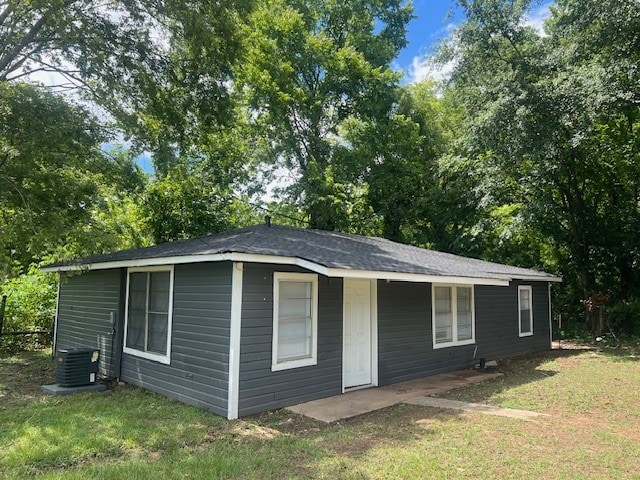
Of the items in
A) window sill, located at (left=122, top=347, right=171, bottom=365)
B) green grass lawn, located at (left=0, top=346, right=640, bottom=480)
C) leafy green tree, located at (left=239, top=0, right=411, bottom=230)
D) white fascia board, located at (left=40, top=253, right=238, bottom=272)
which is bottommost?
green grass lawn, located at (left=0, top=346, right=640, bottom=480)

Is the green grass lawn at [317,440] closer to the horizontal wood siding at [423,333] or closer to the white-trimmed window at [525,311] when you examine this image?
the horizontal wood siding at [423,333]

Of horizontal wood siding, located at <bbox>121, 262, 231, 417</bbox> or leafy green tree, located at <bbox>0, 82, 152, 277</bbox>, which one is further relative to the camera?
leafy green tree, located at <bbox>0, 82, 152, 277</bbox>

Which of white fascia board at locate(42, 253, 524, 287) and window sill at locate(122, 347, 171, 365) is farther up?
white fascia board at locate(42, 253, 524, 287)

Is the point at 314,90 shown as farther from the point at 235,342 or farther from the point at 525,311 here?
the point at 235,342

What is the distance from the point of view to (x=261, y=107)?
20641 mm

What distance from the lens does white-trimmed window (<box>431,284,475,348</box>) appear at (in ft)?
32.5

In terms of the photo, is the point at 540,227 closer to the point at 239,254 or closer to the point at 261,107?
the point at 261,107

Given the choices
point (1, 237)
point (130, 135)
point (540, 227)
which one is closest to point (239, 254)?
point (1, 237)

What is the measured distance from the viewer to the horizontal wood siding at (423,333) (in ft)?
28.4

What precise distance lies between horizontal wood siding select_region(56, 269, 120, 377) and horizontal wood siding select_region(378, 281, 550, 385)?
5117 millimetres

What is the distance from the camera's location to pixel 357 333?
8.25m

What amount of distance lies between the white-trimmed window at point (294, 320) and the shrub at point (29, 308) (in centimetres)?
997

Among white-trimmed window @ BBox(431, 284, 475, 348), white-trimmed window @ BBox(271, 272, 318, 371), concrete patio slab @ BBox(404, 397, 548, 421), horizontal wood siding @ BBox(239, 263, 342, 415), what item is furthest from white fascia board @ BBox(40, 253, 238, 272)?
white-trimmed window @ BBox(431, 284, 475, 348)

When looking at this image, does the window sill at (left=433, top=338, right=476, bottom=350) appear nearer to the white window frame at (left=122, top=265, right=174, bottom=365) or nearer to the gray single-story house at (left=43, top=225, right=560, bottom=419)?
the gray single-story house at (left=43, top=225, right=560, bottom=419)
